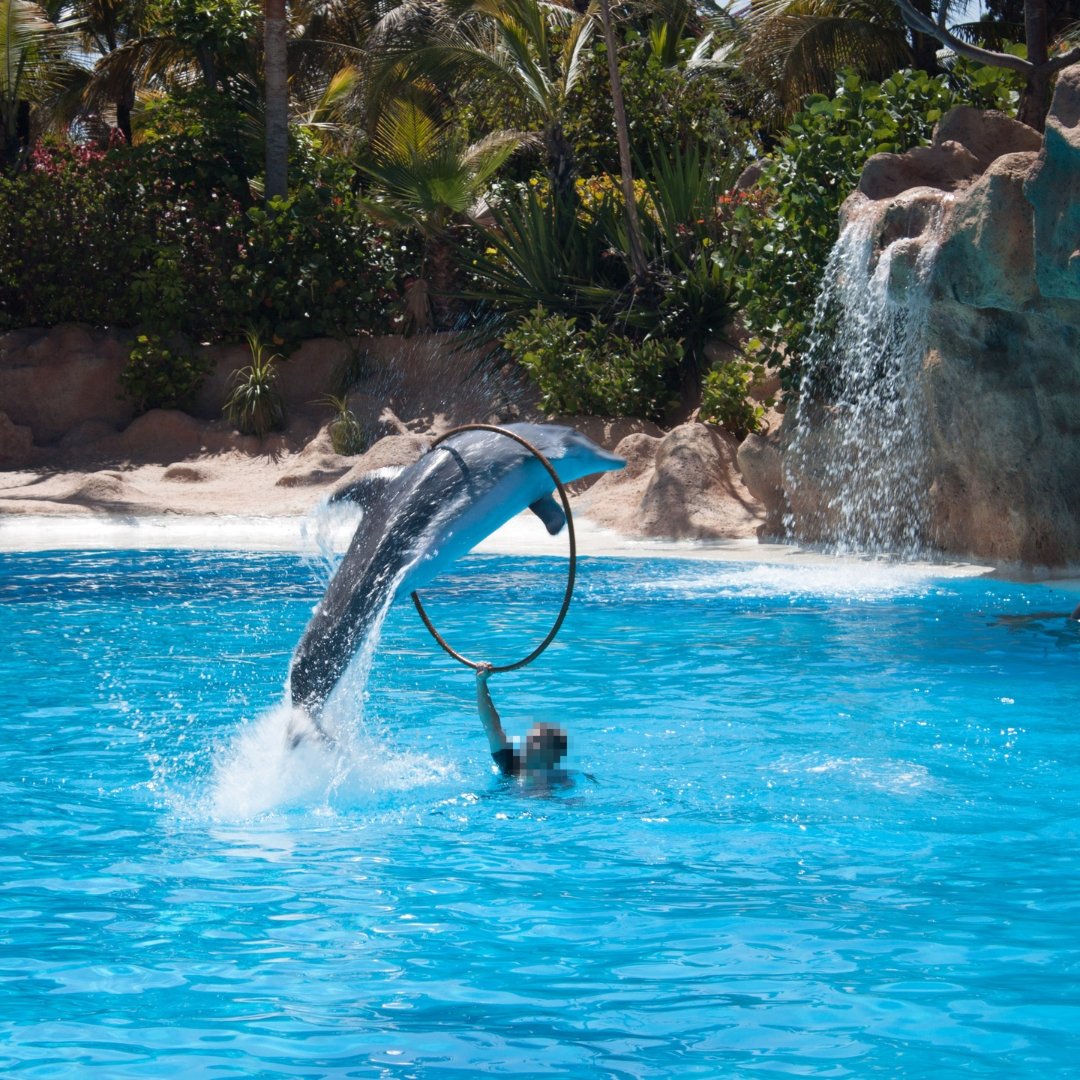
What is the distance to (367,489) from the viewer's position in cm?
554

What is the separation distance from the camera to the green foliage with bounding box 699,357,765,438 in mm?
14812

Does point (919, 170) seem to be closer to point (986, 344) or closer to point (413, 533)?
point (986, 344)

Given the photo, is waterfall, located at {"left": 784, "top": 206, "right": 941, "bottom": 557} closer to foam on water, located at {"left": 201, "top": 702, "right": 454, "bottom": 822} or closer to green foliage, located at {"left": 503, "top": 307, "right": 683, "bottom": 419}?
green foliage, located at {"left": 503, "top": 307, "right": 683, "bottom": 419}

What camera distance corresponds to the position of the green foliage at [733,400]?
583 inches

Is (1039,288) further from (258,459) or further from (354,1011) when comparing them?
(258,459)

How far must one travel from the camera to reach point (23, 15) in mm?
20906

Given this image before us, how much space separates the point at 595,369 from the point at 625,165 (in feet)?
7.40

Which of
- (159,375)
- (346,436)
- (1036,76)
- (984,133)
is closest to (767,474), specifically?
(984,133)

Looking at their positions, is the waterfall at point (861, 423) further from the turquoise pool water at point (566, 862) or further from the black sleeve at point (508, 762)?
the black sleeve at point (508, 762)

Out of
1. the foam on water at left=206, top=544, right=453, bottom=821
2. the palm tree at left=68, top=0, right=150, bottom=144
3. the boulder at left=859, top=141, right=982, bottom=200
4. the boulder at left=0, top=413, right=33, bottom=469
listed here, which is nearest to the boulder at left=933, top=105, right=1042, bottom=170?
the boulder at left=859, top=141, right=982, bottom=200

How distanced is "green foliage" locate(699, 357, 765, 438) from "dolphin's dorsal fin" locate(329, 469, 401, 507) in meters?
9.59

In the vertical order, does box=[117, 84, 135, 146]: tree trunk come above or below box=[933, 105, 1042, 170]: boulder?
above

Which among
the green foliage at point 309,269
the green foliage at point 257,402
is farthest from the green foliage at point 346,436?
the green foliage at point 309,269

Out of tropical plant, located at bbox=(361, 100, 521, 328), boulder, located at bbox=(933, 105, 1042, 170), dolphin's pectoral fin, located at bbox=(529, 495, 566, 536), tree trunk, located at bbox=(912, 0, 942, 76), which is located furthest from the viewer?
tree trunk, located at bbox=(912, 0, 942, 76)
